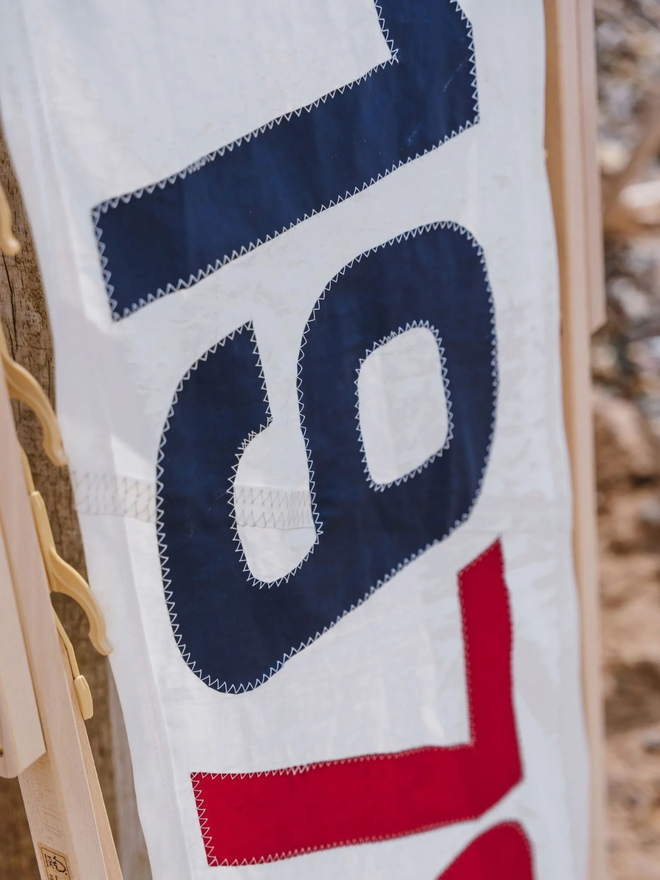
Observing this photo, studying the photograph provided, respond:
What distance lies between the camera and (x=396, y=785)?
0.62m

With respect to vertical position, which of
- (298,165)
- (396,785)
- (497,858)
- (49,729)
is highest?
(298,165)

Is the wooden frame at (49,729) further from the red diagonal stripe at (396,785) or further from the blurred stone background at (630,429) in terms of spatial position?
the blurred stone background at (630,429)

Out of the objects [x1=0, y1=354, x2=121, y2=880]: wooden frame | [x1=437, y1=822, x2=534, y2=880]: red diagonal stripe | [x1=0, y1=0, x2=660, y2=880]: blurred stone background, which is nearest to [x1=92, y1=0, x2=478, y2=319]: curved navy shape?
[x1=0, y1=354, x2=121, y2=880]: wooden frame

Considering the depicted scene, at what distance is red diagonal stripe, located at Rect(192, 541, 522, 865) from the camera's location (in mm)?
527

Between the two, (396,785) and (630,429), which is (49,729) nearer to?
(396,785)

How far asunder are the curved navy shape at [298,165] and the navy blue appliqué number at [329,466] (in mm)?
57

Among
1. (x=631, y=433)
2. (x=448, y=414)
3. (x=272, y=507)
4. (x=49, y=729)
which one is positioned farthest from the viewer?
(x=631, y=433)

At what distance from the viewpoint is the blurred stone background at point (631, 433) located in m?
1.56

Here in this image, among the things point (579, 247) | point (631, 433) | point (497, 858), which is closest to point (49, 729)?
point (497, 858)

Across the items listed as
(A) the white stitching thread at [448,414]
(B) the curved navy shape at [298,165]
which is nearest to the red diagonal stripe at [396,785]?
(A) the white stitching thread at [448,414]

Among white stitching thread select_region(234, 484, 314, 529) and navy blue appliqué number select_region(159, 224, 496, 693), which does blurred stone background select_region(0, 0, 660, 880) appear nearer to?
navy blue appliqué number select_region(159, 224, 496, 693)

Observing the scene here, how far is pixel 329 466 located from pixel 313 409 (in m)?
0.04

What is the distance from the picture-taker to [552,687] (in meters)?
0.74

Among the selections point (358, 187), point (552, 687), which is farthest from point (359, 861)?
point (358, 187)
